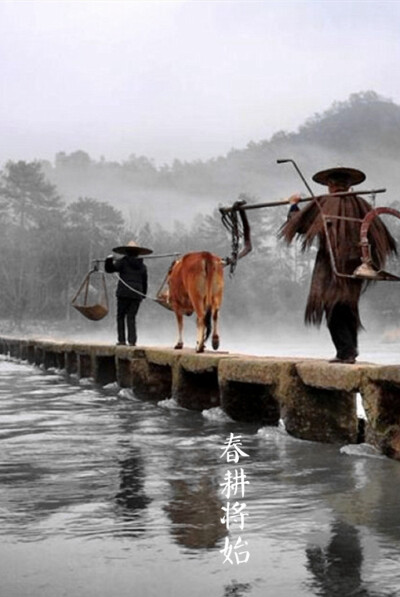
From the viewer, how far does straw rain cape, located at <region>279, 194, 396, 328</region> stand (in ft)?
22.8

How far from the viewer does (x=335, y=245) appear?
22.8 feet

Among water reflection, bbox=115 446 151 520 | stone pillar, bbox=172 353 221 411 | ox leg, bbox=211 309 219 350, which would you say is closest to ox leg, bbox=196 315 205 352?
ox leg, bbox=211 309 219 350

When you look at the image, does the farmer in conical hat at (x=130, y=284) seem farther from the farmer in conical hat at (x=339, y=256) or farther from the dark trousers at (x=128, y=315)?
the farmer in conical hat at (x=339, y=256)

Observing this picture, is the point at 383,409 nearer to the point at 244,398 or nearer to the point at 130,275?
the point at 244,398

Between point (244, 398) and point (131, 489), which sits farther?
point (244, 398)

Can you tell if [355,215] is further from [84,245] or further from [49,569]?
[84,245]

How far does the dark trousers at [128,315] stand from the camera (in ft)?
44.3

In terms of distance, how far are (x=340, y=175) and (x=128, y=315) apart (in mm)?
6863

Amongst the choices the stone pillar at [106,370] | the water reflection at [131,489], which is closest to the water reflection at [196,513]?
the water reflection at [131,489]

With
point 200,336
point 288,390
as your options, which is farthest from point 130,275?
point 288,390

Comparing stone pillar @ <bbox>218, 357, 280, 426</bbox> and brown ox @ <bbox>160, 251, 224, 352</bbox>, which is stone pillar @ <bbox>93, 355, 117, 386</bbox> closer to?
brown ox @ <bbox>160, 251, 224, 352</bbox>

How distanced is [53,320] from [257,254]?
2878cm

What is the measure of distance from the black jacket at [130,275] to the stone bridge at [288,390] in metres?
2.28

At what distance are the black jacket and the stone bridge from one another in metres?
2.28
